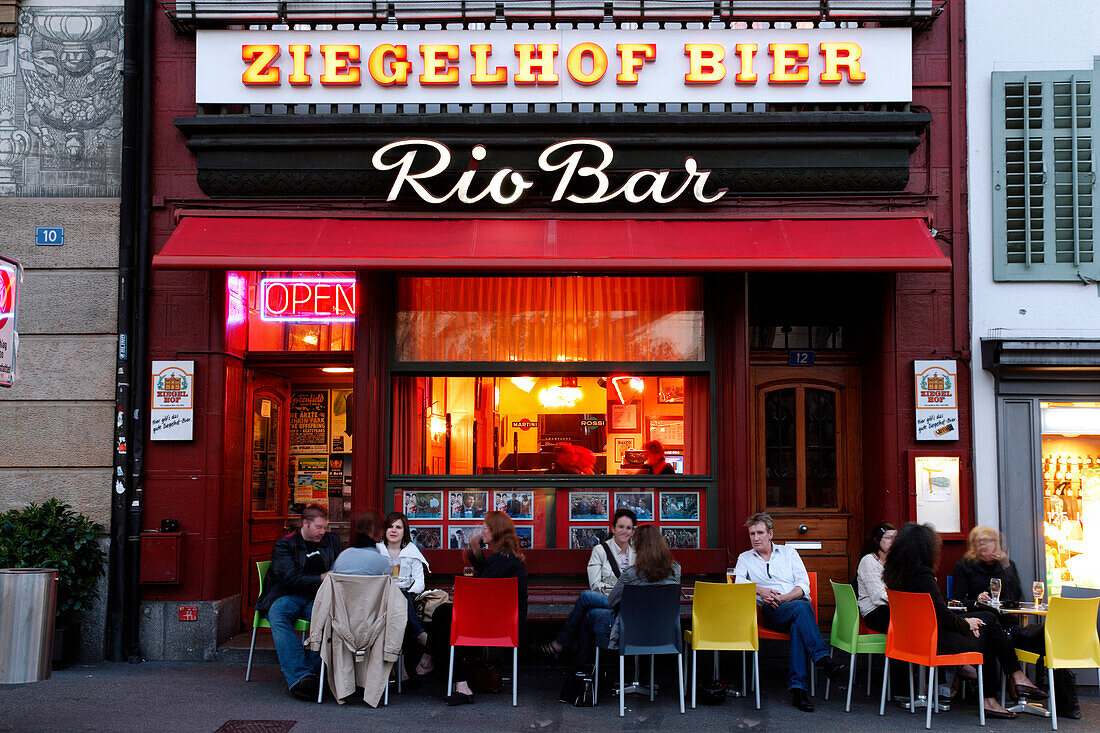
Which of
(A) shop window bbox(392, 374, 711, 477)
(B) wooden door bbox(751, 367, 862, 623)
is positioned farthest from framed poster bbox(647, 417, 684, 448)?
(B) wooden door bbox(751, 367, 862, 623)

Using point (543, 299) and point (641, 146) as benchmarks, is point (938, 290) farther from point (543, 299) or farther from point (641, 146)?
point (543, 299)

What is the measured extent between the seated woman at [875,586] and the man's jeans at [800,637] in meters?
0.46

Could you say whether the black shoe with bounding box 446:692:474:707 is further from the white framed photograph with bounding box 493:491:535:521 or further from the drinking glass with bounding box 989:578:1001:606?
the drinking glass with bounding box 989:578:1001:606

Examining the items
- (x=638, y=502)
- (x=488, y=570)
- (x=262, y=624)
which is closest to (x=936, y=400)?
(x=638, y=502)

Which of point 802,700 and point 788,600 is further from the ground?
point 788,600

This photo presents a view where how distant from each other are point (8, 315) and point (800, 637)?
6.19 m

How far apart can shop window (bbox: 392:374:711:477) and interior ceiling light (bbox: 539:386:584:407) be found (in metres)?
0.05

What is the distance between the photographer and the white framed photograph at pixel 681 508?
994cm

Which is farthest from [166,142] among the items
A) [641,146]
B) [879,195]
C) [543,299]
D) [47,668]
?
[879,195]

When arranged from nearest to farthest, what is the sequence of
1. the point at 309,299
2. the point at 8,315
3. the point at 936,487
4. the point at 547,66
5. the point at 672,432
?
the point at 8,315, the point at 936,487, the point at 547,66, the point at 672,432, the point at 309,299

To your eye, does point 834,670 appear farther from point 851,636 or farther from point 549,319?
point 549,319

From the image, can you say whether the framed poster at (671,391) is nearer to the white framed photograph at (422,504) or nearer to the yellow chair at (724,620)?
the white framed photograph at (422,504)

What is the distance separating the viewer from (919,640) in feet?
24.5

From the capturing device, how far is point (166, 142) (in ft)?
32.2
